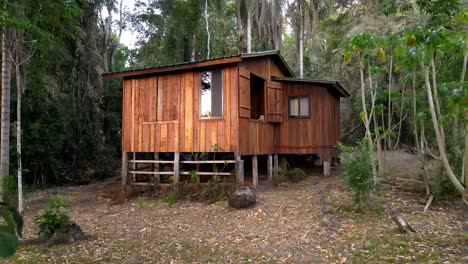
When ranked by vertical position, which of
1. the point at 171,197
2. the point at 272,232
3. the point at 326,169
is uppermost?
the point at 326,169

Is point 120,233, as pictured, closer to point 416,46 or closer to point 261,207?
point 261,207

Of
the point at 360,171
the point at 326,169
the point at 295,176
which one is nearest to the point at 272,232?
the point at 360,171

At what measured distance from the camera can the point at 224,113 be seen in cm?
964

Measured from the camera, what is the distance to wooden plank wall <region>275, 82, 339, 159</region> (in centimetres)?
1173

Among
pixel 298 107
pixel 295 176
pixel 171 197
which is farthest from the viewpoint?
pixel 298 107

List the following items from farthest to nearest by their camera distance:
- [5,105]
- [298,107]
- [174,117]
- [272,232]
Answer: [298,107]
[174,117]
[5,105]
[272,232]

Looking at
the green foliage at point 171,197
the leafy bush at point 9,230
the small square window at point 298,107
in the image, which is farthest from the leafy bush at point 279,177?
the leafy bush at point 9,230

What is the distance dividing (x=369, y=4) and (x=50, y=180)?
57.7 feet

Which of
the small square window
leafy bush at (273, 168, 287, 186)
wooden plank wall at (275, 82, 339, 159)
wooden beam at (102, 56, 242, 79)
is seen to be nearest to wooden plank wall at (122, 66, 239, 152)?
wooden beam at (102, 56, 242, 79)

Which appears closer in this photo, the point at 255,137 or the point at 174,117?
the point at 174,117

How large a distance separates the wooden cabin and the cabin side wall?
0.03m

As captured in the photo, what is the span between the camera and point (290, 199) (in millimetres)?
8578

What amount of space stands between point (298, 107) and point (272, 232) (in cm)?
660

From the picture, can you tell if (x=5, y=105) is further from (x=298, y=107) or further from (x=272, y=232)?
(x=298, y=107)
